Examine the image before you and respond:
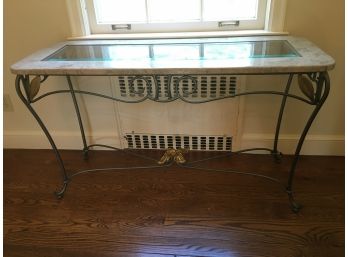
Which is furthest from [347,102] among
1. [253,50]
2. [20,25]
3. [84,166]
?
[20,25]

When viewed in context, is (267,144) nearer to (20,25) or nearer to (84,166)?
(84,166)

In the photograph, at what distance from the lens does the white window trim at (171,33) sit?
1419mm

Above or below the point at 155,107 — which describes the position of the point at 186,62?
above

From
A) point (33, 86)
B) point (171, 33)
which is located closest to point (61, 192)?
point (33, 86)

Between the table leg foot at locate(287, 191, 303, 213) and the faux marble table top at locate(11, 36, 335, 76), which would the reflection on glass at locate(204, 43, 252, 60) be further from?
the table leg foot at locate(287, 191, 303, 213)

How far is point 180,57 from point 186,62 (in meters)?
0.09

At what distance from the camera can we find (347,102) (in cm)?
109

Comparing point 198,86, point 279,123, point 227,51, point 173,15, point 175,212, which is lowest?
point 175,212

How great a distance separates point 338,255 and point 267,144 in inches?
30.4

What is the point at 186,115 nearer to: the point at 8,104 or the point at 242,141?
the point at 242,141

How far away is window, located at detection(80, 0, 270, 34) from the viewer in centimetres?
153

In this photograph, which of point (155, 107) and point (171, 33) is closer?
point (171, 33)

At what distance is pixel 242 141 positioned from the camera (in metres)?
1.80

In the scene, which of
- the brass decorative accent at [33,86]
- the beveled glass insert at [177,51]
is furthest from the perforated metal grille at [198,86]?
the brass decorative accent at [33,86]
